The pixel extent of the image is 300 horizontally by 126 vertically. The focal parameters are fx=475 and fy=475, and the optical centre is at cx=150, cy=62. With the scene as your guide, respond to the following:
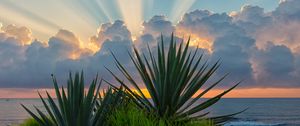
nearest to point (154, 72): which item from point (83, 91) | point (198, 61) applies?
point (198, 61)

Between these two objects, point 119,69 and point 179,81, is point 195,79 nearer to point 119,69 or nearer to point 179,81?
point 179,81

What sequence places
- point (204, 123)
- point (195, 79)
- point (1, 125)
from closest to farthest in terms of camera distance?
point (204, 123) < point (195, 79) < point (1, 125)

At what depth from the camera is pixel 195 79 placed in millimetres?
8352

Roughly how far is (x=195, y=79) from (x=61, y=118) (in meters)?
2.41

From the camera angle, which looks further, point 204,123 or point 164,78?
point 164,78

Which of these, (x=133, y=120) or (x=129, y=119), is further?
(x=129, y=119)

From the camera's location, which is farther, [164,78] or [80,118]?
[164,78]

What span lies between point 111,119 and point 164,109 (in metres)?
1.10

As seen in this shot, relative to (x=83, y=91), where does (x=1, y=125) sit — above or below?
above

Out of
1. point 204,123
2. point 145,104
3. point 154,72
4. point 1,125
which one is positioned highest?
point 1,125

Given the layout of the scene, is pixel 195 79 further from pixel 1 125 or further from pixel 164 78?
pixel 1 125

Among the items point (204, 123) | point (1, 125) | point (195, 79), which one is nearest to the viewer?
point (204, 123)

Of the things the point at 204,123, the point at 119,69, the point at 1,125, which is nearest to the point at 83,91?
the point at 119,69

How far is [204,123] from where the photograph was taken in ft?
23.9
